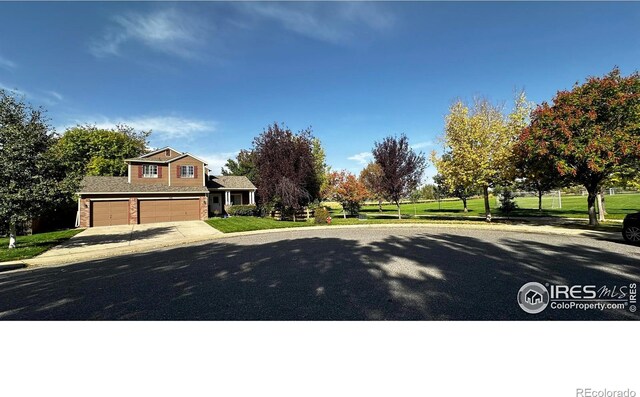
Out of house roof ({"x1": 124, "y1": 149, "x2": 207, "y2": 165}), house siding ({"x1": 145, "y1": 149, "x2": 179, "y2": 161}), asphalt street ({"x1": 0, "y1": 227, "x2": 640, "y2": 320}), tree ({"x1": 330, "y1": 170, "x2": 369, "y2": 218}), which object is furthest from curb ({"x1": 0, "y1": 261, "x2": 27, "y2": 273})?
tree ({"x1": 330, "y1": 170, "x2": 369, "y2": 218})

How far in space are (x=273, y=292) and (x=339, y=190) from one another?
22.6 m

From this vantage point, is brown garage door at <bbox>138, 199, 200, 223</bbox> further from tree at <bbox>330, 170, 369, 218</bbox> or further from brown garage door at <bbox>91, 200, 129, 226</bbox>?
tree at <bbox>330, 170, 369, 218</bbox>

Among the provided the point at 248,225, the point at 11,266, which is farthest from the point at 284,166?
the point at 11,266

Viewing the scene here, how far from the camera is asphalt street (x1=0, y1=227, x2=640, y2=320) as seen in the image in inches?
175

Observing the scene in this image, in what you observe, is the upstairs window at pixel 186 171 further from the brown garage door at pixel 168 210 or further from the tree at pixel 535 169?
the tree at pixel 535 169

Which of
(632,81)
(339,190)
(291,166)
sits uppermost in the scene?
(632,81)

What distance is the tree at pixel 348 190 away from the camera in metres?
27.4

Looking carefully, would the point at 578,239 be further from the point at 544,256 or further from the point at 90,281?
the point at 90,281

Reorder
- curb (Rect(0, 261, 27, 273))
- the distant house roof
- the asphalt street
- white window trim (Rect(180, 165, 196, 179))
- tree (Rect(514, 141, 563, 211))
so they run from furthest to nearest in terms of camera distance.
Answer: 1. the distant house roof
2. white window trim (Rect(180, 165, 196, 179))
3. tree (Rect(514, 141, 563, 211))
4. curb (Rect(0, 261, 27, 273))
5. the asphalt street

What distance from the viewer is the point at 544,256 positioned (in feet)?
26.0

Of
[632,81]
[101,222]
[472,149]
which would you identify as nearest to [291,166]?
[472,149]

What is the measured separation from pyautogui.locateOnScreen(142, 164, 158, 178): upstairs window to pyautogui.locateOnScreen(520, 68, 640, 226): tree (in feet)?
97.5

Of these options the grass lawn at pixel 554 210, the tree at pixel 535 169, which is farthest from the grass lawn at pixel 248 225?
the tree at pixel 535 169

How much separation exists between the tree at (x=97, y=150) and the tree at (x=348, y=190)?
31.6m
